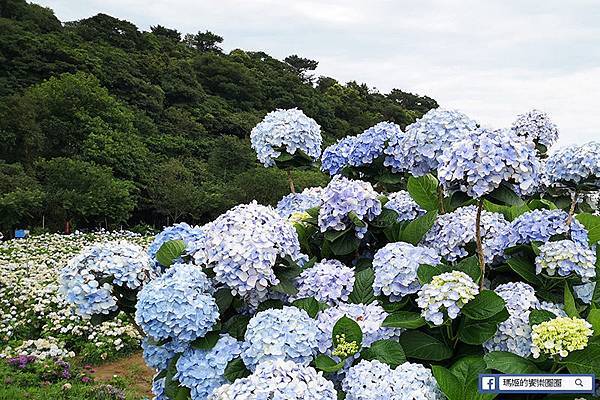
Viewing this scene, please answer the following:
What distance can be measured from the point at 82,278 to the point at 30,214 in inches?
702

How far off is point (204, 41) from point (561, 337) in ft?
170

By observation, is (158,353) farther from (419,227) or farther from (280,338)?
(419,227)

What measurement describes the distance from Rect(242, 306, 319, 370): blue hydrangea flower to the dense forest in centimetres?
1084

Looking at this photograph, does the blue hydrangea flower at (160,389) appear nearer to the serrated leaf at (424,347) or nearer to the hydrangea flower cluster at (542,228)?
the serrated leaf at (424,347)

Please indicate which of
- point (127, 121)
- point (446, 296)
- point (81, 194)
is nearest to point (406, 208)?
point (446, 296)

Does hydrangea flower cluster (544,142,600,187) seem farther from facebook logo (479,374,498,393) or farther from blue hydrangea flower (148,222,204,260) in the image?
blue hydrangea flower (148,222,204,260)

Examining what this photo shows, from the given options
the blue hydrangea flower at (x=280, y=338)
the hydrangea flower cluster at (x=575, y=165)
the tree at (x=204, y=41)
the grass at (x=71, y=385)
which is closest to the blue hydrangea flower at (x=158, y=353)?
the blue hydrangea flower at (x=280, y=338)

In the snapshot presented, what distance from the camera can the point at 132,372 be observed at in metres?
6.03

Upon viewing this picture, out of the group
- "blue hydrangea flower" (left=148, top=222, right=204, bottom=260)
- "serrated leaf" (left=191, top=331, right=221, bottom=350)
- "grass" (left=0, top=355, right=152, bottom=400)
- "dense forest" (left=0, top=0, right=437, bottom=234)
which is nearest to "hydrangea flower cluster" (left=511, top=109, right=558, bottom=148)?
"blue hydrangea flower" (left=148, top=222, right=204, bottom=260)

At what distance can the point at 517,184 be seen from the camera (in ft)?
5.17

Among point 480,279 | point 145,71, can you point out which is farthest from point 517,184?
point 145,71

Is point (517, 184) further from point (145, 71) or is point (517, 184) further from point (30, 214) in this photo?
point (145, 71)

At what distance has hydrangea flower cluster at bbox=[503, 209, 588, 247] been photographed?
5.88 feet

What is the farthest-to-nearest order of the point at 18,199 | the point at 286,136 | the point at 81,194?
the point at 81,194, the point at 18,199, the point at 286,136
